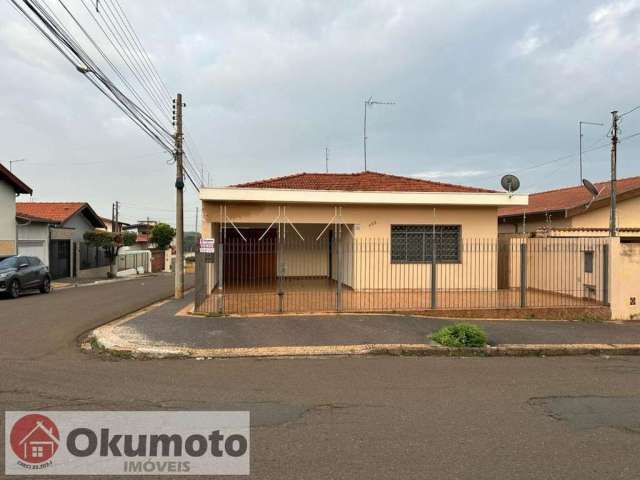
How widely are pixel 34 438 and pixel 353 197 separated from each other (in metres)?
10.8

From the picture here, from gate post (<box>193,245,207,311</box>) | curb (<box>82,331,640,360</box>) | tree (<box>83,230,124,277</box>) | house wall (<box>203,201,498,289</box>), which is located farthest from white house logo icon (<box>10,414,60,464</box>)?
tree (<box>83,230,124,277</box>)

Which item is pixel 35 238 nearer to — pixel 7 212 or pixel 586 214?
pixel 7 212

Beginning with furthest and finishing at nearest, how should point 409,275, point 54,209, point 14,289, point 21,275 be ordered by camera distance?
point 54,209
point 21,275
point 14,289
point 409,275

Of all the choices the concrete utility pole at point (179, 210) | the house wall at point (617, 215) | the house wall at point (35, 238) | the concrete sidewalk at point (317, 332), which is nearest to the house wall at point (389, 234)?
the concrete utility pole at point (179, 210)

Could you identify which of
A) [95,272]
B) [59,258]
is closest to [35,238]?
[59,258]

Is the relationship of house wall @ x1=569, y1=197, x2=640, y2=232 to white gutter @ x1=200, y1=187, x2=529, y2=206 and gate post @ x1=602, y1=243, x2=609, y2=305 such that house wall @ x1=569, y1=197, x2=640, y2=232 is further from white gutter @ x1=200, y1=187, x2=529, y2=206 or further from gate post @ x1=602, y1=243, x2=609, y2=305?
gate post @ x1=602, y1=243, x2=609, y2=305

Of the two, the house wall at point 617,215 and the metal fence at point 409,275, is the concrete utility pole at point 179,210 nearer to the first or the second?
the metal fence at point 409,275

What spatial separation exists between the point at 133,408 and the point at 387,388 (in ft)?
9.43

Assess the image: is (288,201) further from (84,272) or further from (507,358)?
(84,272)

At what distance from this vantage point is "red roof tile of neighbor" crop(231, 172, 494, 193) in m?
14.9

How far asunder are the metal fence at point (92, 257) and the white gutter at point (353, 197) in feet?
58.9

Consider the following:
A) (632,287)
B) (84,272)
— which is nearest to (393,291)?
(632,287)

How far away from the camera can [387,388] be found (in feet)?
18.7

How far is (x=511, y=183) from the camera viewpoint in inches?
563
